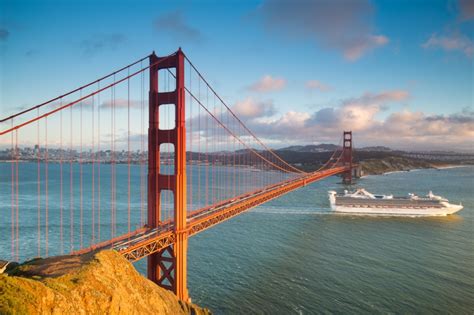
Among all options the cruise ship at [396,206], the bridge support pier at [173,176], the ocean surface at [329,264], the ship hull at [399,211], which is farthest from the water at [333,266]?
the cruise ship at [396,206]

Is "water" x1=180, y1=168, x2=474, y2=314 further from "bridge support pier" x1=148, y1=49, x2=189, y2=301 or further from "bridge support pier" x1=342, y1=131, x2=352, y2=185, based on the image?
"bridge support pier" x1=342, y1=131, x2=352, y2=185

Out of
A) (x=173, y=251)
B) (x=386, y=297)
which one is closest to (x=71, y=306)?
(x=173, y=251)

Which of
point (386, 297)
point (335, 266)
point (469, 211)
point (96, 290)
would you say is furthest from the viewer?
point (469, 211)

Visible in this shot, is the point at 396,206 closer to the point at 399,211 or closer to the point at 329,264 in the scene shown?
the point at 399,211

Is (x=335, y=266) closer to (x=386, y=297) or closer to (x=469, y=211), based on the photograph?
(x=386, y=297)

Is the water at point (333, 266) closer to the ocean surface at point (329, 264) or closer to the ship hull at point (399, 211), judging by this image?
the ocean surface at point (329, 264)
